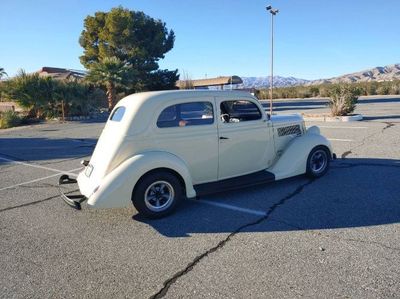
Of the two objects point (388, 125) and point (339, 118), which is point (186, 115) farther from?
point (339, 118)

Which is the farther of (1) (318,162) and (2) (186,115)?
(1) (318,162)

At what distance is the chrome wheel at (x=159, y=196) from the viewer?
4.57 metres

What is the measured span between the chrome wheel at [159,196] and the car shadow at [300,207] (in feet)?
0.63

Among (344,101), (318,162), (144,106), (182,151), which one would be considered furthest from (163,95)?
(344,101)

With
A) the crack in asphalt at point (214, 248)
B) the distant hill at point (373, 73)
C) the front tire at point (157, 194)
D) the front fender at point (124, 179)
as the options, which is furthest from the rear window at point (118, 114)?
the distant hill at point (373, 73)

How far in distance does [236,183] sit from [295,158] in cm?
129

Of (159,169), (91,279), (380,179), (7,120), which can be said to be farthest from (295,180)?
(7,120)

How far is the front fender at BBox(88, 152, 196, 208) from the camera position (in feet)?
13.9

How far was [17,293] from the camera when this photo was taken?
3021mm

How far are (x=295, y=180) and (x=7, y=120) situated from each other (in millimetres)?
19137

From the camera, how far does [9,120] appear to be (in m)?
20.0

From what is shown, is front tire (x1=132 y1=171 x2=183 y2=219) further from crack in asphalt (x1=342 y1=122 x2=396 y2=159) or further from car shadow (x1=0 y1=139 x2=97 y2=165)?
car shadow (x1=0 y1=139 x2=97 y2=165)

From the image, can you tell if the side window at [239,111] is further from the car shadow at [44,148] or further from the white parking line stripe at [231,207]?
the car shadow at [44,148]

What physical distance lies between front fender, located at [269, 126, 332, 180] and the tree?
25684 mm
